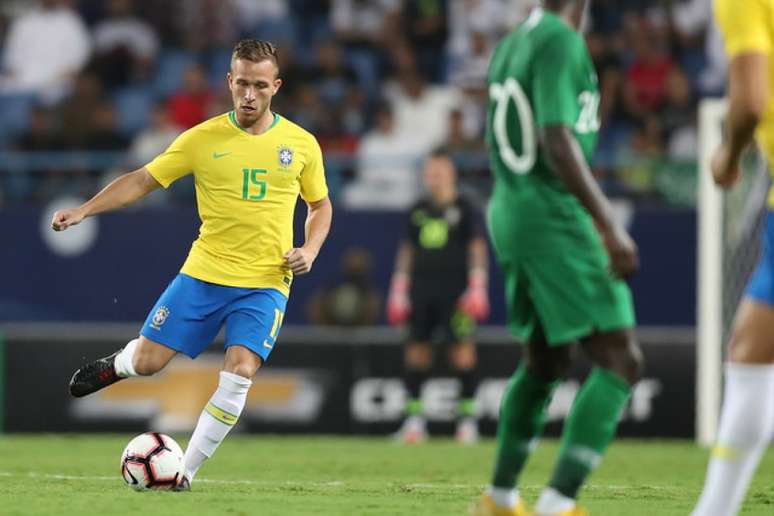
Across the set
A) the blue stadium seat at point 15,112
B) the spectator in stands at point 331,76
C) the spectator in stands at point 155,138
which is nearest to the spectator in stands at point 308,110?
the spectator in stands at point 331,76

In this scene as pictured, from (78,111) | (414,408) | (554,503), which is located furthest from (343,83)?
(554,503)

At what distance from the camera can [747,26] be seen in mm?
4859

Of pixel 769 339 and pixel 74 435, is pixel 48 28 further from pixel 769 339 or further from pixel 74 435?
pixel 769 339

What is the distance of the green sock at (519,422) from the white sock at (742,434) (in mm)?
860

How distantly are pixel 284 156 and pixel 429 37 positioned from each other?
980 centimetres

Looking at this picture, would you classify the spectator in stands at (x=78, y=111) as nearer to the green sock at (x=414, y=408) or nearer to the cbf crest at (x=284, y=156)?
the green sock at (x=414, y=408)

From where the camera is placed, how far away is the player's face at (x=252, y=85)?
7.52 metres

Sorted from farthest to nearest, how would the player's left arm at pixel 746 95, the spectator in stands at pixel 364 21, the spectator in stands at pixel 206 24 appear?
the spectator in stands at pixel 206 24 → the spectator in stands at pixel 364 21 → the player's left arm at pixel 746 95

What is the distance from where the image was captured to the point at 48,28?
1747 cm

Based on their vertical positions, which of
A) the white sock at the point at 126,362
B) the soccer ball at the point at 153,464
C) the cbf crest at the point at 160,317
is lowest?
the soccer ball at the point at 153,464

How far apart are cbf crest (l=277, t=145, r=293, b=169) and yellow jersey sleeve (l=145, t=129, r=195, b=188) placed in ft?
1.41

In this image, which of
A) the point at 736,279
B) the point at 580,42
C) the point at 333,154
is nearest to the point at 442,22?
the point at 333,154

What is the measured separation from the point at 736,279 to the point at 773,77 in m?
8.09

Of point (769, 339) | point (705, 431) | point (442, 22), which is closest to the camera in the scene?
point (769, 339)
